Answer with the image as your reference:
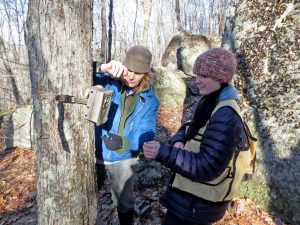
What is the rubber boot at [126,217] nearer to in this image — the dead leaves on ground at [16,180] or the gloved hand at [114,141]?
the gloved hand at [114,141]

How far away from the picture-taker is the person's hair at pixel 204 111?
6.34ft

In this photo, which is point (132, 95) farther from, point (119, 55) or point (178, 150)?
point (119, 55)

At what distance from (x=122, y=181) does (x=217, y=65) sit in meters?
1.71

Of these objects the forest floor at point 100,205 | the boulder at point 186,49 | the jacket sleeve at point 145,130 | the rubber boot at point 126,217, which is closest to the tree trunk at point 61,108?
the jacket sleeve at point 145,130

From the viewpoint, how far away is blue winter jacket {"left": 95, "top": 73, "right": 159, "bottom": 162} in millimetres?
2755

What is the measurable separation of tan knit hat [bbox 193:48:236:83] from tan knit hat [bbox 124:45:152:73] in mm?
700

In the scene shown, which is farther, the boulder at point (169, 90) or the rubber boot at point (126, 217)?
the boulder at point (169, 90)

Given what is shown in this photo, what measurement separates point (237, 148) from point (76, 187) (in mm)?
1287

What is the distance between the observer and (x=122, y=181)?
300 centimetres

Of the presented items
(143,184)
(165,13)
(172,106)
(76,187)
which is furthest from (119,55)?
(76,187)

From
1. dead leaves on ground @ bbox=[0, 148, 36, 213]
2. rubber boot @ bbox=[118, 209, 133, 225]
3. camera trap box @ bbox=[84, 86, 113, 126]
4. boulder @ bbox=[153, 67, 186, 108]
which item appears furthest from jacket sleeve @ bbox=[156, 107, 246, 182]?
boulder @ bbox=[153, 67, 186, 108]

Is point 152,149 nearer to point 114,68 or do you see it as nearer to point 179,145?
point 179,145

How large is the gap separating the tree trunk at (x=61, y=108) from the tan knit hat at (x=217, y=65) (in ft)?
2.87

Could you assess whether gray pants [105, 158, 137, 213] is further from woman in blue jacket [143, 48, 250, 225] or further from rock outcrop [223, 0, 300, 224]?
rock outcrop [223, 0, 300, 224]
